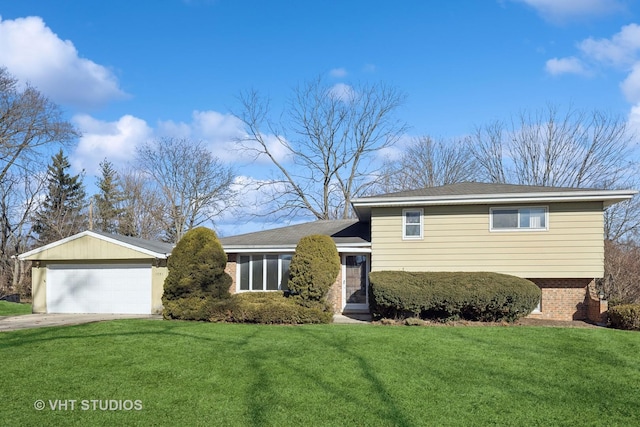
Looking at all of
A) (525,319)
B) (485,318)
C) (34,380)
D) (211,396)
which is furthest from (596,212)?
(34,380)

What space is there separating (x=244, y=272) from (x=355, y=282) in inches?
165

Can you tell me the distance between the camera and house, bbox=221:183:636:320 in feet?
51.3

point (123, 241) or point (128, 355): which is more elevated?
point (123, 241)

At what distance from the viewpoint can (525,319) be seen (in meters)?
15.4

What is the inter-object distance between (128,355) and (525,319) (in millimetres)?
11701

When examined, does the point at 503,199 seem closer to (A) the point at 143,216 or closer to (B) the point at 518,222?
(B) the point at 518,222

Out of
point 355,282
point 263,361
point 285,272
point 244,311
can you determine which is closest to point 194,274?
point 244,311

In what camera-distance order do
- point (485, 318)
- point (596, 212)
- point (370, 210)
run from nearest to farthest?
point (485, 318)
point (596, 212)
point (370, 210)

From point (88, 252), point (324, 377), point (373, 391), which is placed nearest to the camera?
point (373, 391)

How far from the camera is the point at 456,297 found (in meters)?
14.1

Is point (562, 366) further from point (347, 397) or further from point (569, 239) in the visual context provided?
point (569, 239)

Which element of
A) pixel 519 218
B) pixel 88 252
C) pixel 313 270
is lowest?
pixel 313 270

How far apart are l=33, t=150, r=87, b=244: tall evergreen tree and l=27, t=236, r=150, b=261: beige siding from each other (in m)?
17.4

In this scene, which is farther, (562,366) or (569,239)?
(569,239)
